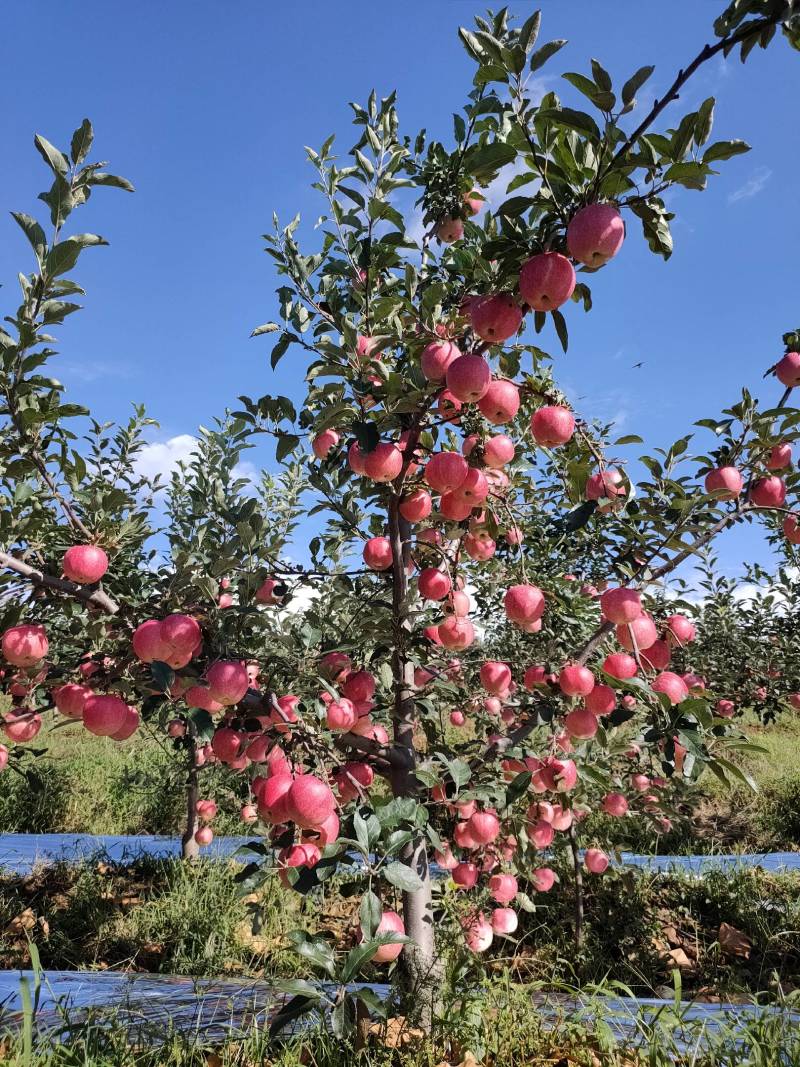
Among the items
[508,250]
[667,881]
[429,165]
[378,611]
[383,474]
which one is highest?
[429,165]

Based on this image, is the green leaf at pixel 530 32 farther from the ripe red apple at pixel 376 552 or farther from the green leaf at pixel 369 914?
the green leaf at pixel 369 914

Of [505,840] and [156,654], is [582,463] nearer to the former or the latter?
[156,654]

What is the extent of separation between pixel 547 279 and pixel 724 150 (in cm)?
40

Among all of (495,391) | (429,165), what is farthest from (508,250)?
(429,165)

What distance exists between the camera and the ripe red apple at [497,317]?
1574mm

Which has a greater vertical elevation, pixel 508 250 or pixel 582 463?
pixel 508 250

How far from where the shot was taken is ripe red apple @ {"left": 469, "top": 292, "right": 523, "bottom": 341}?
157 centimetres

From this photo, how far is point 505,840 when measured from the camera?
9.77ft

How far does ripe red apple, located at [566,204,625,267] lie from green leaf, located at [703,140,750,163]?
0.19 meters

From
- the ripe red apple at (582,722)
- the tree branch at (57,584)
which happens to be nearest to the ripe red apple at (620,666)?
the ripe red apple at (582,722)

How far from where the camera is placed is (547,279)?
142 centimetres

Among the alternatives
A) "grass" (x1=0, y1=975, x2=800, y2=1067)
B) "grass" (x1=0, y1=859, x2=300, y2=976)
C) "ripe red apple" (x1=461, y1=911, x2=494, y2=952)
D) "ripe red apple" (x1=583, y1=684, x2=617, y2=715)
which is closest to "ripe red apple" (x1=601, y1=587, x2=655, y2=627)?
"ripe red apple" (x1=583, y1=684, x2=617, y2=715)

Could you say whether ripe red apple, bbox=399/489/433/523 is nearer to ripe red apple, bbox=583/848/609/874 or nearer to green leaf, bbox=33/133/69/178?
green leaf, bbox=33/133/69/178

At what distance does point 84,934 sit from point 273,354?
3708 millimetres
